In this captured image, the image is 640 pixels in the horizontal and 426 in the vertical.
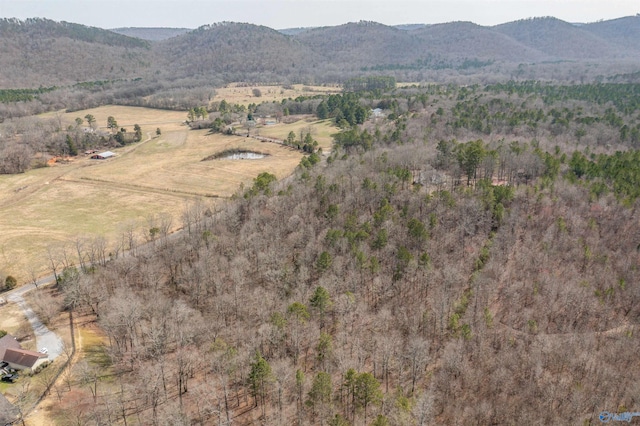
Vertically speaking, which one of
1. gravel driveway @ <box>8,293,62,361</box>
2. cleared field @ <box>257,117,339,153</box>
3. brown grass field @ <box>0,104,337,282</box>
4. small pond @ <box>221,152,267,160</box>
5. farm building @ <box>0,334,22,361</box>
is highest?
cleared field @ <box>257,117,339,153</box>

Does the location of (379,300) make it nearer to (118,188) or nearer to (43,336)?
(43,336)

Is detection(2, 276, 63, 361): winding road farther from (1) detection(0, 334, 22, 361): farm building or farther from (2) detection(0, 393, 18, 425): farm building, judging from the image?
(2) detection(0, 393, 18, 425): farm building

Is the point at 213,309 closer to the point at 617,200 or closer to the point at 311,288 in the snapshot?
the point at 311,288

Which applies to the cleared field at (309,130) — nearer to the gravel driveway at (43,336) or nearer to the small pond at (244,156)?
the small pond at (244,156)

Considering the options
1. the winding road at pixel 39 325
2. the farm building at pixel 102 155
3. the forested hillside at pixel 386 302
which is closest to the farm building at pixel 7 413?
the forested hillside at pixel 386 302

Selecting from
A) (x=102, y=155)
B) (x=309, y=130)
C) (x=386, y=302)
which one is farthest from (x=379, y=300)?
(x=102, y=155)

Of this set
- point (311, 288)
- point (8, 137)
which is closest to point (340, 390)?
point (311, 288)

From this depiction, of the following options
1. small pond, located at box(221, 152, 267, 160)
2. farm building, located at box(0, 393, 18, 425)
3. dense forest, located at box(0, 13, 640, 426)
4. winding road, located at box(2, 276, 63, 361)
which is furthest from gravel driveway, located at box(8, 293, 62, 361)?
small pond, located at box(221, 152, 267, 160)
